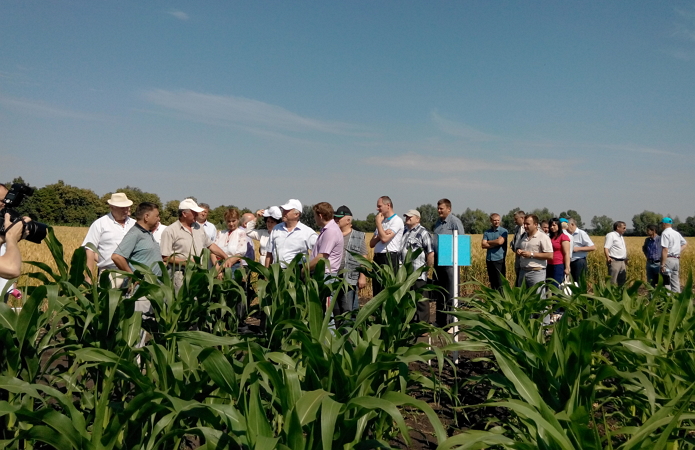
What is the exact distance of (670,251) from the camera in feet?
33.1

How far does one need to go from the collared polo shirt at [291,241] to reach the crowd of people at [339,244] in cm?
1

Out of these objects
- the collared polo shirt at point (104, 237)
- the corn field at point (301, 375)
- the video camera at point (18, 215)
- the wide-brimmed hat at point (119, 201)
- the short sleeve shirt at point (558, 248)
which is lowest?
the corn field at point (301, 375)

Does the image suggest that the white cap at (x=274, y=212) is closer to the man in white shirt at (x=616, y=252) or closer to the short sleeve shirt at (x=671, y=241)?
the man in white shirt at (x=616, y=252)

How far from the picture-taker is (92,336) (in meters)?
3.28

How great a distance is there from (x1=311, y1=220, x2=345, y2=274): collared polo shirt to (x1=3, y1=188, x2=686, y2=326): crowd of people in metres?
0.01

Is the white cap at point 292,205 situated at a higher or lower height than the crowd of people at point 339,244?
higher

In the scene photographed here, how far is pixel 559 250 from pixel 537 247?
953 mm

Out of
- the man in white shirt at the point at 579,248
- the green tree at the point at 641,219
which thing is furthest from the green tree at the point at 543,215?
the green tree at the point at 641,219

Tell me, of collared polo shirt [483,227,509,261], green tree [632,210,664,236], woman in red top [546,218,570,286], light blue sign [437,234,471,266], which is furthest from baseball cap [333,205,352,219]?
green tree [632,210,664,236]

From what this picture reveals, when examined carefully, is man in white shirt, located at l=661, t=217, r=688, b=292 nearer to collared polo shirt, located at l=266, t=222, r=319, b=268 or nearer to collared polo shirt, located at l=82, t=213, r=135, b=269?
collared polo shirt, located at l=266, t=222, r=319, b=268

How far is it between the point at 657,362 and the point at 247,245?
230 inches

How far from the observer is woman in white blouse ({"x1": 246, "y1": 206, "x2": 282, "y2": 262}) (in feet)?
25.4

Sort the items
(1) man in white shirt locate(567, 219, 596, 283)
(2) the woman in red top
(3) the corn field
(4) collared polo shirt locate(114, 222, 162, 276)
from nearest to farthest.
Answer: (3) the corn field < (4) collared polo shirt locate(114, 222, 162, 276) < (2) the woman in red top < (1) man in white shirt locate(567, 219, 596, 283)

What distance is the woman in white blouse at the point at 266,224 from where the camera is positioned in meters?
7.75
